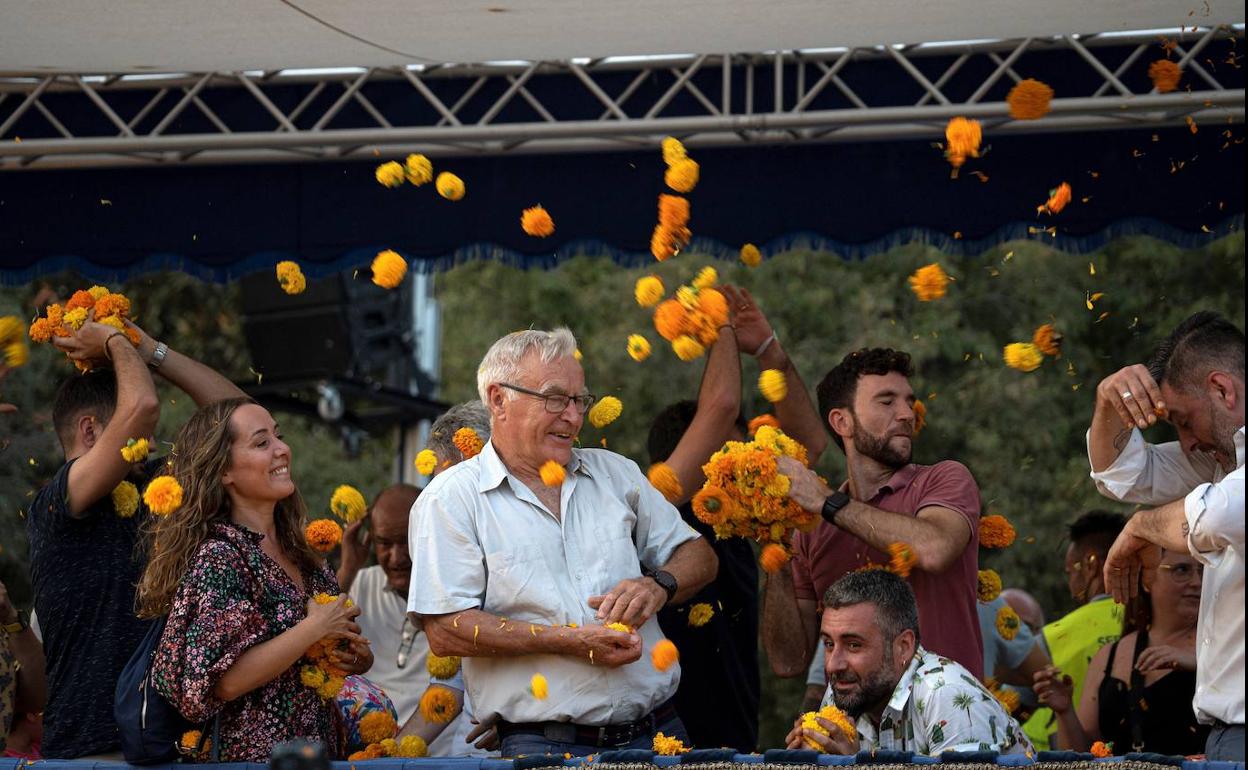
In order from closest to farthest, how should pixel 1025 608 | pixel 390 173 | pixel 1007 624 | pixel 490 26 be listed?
pixel 490 26 < pixel 1007 624 < pixel 390 173 < pixel 1025 608

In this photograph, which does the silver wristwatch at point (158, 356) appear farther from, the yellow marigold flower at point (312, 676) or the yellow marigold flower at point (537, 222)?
the yellow marigold flower at point (537, 222)

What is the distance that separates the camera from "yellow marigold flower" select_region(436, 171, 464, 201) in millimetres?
6639

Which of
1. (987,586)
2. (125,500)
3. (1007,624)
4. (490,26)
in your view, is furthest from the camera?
(1007,624)

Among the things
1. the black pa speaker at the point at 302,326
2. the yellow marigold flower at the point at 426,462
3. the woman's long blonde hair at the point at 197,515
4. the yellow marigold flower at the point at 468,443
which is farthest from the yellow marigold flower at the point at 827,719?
the black pa speaker at the point at 302,326

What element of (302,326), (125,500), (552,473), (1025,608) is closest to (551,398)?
(552,473)

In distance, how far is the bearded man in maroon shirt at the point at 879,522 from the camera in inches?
196

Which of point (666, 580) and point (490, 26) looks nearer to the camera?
point (666, 580)

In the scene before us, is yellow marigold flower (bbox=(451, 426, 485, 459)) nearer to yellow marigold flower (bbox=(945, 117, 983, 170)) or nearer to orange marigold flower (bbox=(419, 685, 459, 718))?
orange marigold flower (bbox=(419, 685, 459, 718))

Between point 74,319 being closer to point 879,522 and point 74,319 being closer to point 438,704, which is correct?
point 438,704

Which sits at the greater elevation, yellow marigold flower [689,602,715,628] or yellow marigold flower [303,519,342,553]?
yellow marigold flower [303,519,342,553]

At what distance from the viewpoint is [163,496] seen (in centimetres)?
443

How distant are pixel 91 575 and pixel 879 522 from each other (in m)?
2.29

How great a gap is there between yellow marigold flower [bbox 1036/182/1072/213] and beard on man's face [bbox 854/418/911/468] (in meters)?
1.51

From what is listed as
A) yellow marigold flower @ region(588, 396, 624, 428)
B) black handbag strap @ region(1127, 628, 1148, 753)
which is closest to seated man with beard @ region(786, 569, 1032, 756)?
yellow marigold flower @ region(588, 396, 624, 428)
